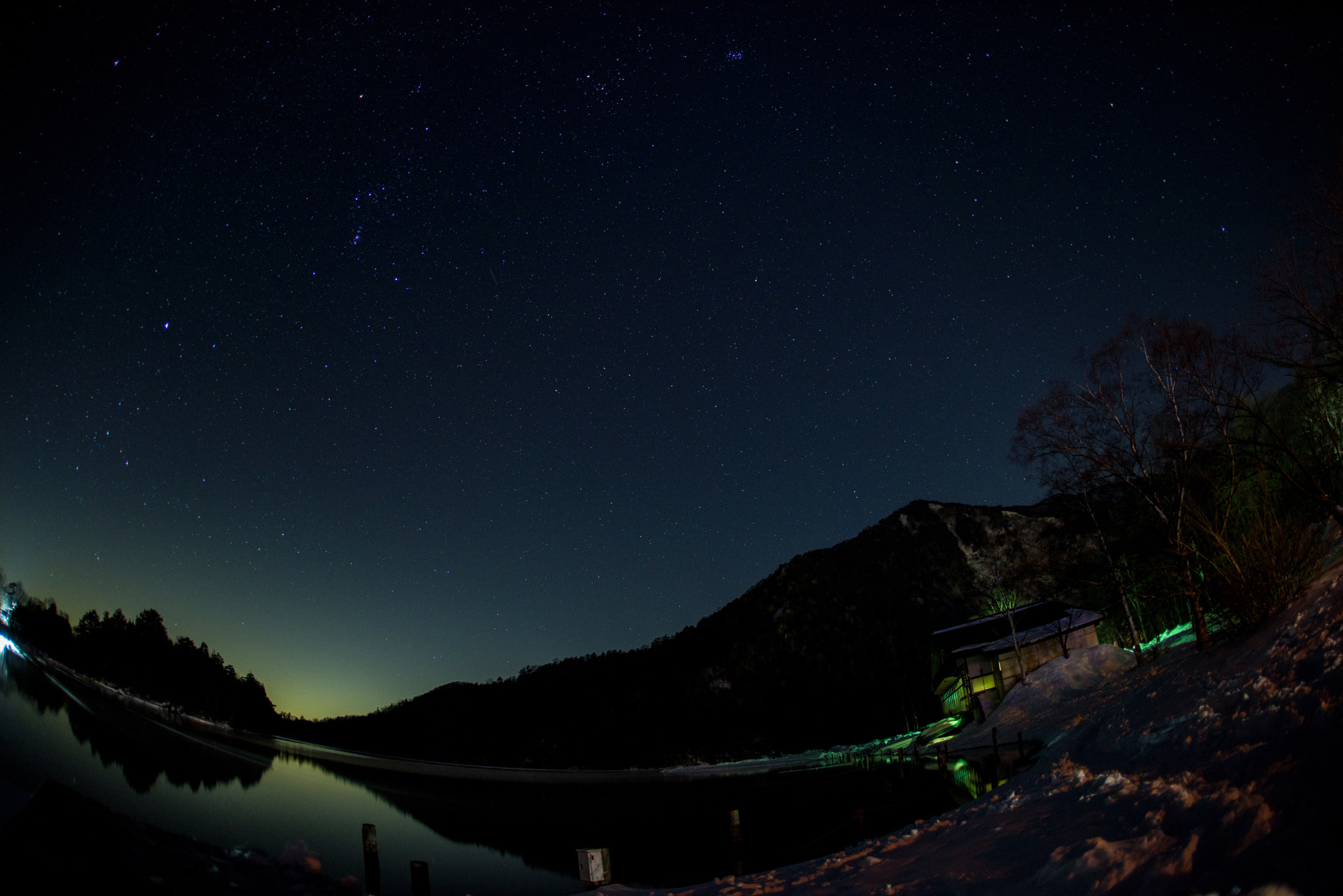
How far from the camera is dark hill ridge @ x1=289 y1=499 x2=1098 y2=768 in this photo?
81.9 m

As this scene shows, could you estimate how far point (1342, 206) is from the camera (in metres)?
11.4

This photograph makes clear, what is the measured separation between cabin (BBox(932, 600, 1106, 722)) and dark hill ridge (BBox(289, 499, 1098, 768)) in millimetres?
20505

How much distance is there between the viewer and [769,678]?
103375 mm

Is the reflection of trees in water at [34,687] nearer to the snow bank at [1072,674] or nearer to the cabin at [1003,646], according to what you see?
the snow bank at [1072,674]

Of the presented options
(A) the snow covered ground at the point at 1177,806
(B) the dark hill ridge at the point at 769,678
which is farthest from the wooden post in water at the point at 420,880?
(B) the dark hill ridge at the point at 769,678

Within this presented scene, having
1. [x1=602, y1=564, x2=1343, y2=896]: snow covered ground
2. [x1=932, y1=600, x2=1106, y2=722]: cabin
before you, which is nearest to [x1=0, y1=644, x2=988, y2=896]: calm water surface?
[x1=602, y1=564, x2=1343, y2=896]: snow covered ground

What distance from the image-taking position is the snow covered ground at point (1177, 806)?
4.07 meters

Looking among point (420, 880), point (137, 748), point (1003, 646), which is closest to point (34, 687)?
point (137, 748)

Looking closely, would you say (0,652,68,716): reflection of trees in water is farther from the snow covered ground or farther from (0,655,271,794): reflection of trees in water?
the snow covered ground

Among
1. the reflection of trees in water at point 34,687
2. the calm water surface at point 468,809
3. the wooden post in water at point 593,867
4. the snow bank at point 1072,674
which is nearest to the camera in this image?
the wooden post in water at point 593,867

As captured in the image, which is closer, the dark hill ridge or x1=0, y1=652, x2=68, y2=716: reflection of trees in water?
x1=0, y1=652, x2=68, y2=716: reflection of trees in water

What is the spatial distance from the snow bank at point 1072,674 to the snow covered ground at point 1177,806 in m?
20.2

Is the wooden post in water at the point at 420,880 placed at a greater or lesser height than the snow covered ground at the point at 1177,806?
lesser

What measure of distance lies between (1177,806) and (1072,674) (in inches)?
1144
